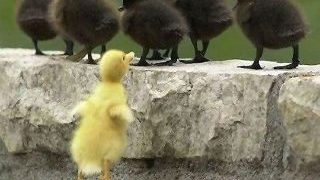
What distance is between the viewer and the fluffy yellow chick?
6.58 feet

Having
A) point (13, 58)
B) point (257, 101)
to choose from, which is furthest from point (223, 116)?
point (13, 58)

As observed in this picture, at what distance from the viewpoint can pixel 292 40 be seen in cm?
233

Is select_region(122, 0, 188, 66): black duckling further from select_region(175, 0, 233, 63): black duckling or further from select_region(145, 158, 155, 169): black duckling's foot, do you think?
select_region(145, 158, 155, 169): black duckling's foot

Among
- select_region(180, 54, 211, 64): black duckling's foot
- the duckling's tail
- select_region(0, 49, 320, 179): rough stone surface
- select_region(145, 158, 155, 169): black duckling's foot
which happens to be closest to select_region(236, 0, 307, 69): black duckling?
select_region(0, 49, 320, 179): rough stone surface

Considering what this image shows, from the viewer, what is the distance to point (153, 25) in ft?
7.74

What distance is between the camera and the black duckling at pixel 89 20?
238 cm

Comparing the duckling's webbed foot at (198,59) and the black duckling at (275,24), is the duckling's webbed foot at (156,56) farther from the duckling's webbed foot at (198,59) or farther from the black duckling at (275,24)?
the black duckling at (275,24)

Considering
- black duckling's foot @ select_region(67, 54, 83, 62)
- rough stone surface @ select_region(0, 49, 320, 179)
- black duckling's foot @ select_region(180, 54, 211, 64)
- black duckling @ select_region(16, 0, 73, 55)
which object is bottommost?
rough stone surface @ select_region(0, 49, 320, 179)

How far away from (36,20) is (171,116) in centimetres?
68

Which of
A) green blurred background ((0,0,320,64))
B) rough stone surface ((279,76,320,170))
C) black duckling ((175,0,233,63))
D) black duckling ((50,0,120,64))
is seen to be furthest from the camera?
green blurred background ((0,0,320,64))

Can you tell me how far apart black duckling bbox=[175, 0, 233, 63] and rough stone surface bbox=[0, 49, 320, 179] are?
107 millimetres

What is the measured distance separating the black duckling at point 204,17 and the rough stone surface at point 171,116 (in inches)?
4.2

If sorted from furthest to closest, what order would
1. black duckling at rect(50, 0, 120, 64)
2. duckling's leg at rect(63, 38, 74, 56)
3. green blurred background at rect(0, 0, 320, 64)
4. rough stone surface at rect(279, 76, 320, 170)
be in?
green blurred background at rect(0, 0, 320, 64)
duckling's leg at rect(63, 38, 74, 56)
black duckling at rect(50, 0, 120, 64)
rough stone surface at rect(279, 76, 320, 170)

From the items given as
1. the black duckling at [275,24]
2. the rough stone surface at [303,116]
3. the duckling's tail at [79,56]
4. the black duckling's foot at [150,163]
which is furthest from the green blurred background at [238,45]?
the rough stone surface at [303,116]
